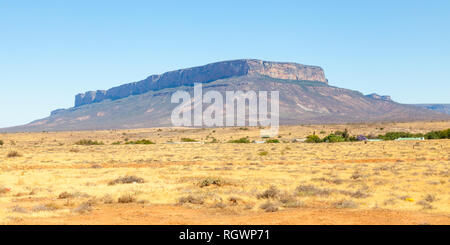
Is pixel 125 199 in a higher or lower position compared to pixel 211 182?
lower

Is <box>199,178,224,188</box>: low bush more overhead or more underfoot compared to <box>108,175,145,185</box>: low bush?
more overhead

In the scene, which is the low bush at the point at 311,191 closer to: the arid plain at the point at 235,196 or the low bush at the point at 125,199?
the arid plain at the point at 235,196

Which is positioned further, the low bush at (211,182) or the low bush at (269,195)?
the low bush at (211,182)

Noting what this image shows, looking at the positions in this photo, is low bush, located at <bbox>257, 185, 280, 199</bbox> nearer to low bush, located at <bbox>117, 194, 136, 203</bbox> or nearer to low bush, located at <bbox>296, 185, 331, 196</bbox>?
low bush, located at <bbox>296, 185, 331, 196</bbox>

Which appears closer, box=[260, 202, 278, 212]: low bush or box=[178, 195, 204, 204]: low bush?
box=[260, 202, 278, 212]: low bush

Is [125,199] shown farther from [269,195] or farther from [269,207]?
[269,207]

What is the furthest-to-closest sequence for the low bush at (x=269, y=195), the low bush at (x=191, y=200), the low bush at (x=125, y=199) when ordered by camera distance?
the low bush at (x=269, y=195)
the low bush at (x=125, y=199)
the low bush at (x=191, y=200)

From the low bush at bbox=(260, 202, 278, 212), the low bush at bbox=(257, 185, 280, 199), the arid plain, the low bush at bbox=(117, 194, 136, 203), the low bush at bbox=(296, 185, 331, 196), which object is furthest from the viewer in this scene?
the low bush at bbox=(296, 185, 331, 196)

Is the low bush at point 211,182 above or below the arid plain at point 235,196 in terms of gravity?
above

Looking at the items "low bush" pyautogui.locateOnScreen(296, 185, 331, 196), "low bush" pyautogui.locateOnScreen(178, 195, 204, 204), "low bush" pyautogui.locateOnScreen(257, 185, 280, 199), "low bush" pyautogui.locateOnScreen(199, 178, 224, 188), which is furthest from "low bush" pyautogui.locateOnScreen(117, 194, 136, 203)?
"low bush" pyautogui.locateOnScreen(296, 185, 331, 196)

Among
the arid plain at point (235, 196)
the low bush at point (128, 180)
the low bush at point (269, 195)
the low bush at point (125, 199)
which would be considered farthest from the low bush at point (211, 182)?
the low bush at point (125, 199)

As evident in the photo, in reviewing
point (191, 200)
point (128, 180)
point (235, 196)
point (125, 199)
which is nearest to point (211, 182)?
point (235, 196)
